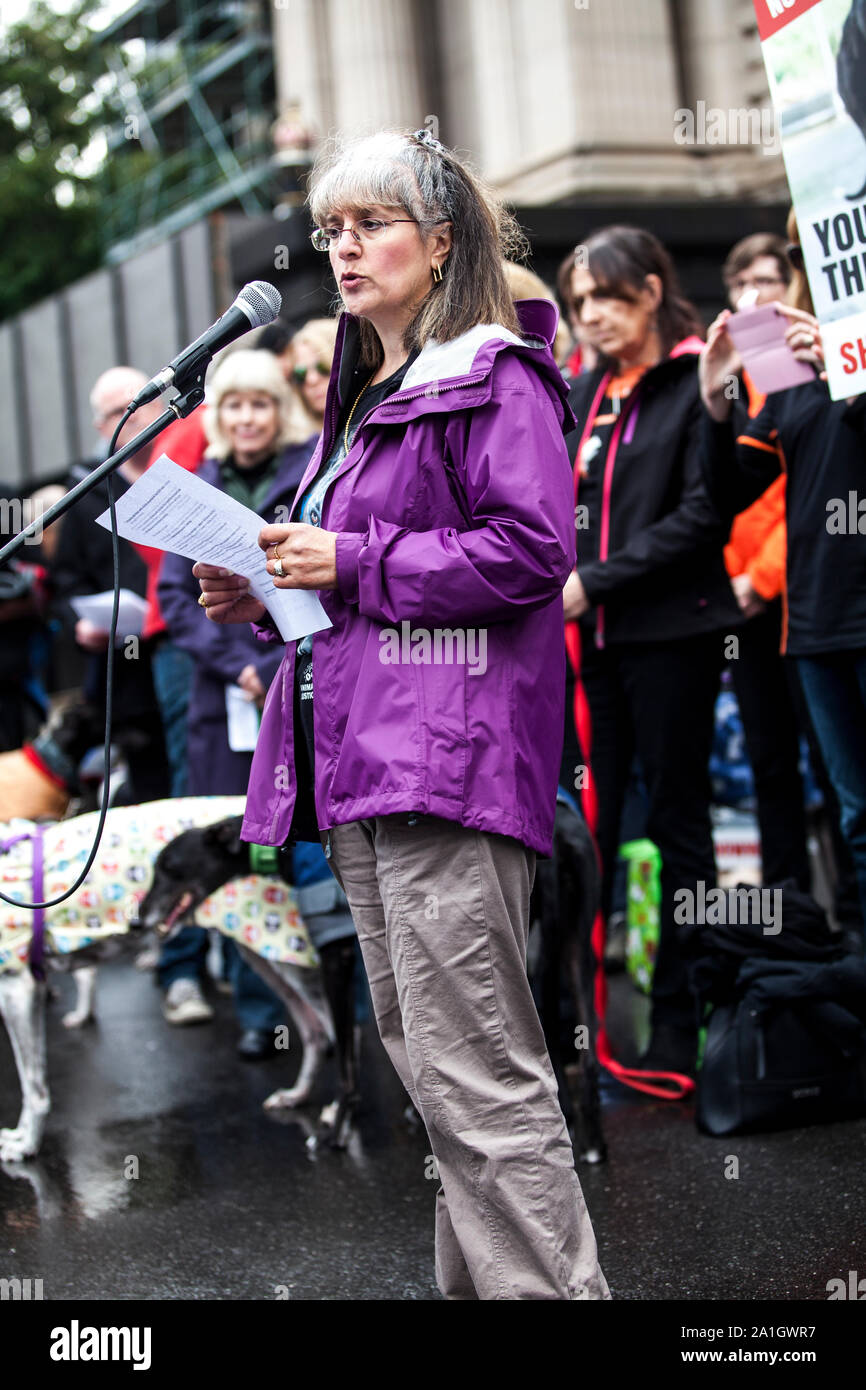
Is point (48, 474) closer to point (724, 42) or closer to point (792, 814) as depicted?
point (724, 42)

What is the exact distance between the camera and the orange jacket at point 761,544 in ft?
18.1

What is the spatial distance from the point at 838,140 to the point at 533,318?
1334 mm

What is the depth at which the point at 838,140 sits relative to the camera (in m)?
3.93

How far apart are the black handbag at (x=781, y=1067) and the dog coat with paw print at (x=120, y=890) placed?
1.34 m

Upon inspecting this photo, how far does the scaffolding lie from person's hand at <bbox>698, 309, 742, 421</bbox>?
49.7 ft

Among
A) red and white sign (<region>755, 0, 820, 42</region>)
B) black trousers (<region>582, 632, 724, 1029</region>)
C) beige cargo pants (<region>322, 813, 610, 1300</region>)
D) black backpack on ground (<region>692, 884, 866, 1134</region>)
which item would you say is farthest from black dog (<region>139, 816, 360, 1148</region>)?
red and white sign (<region>755, 0, 820, 42</region>)

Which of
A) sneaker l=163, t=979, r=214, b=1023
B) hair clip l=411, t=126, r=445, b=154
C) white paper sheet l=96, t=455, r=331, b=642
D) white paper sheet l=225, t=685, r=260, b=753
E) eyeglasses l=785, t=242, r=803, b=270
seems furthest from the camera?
sneaker l=163, t=979, r=214, b=1023

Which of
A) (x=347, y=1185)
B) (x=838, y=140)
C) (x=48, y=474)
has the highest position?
(x=48, y=474)

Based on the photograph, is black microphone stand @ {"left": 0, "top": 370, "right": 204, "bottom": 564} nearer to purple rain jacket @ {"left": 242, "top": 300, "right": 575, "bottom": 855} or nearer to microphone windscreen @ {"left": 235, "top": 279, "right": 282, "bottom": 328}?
microphone windscreen @ {"left": 235, "top": 279, "right": 282, "bottom": 328}

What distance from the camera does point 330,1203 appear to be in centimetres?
414

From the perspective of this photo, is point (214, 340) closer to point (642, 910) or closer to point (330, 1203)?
point (330, 1203)

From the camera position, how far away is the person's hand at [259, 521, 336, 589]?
2.79 metres

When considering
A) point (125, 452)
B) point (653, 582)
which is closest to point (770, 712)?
point (653, 582)
